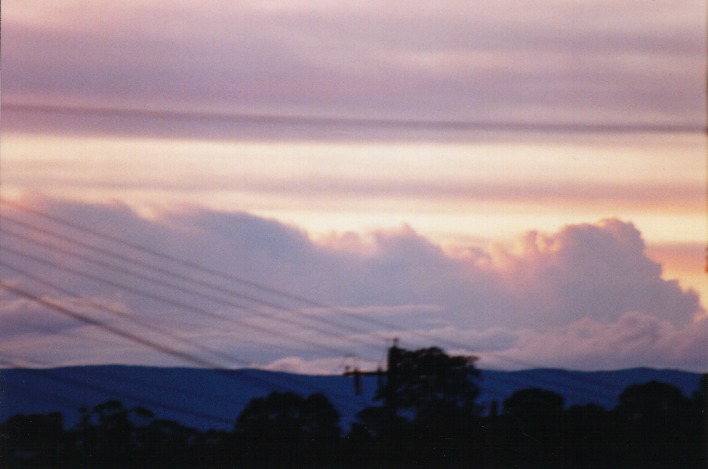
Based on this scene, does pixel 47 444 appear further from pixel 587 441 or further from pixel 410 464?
pixel 587 441

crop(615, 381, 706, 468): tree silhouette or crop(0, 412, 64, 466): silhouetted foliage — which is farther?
crop(615, 381, 706, 468): tree silhouette

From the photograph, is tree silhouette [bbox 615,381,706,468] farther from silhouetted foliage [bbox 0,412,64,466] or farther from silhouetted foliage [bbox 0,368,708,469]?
silhouetted foliage [bbox 0,412,64,466]

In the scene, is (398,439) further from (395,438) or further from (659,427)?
(659,427)

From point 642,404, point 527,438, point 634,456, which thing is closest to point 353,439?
point 527,438

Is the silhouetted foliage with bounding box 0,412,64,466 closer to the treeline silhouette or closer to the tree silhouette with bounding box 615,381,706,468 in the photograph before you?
the treeline silhouette

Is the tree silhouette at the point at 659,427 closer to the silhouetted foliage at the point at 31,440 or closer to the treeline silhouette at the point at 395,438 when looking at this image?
the treeline silhouette at the point at 395,438

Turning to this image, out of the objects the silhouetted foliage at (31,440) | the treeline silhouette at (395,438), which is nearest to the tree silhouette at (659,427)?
the treeline silhouette at (395,438)

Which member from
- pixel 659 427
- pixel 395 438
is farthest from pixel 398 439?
pixel 659 427

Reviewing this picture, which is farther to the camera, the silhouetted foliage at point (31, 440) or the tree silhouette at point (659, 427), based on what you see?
the tree silhouette at point (659, 427)

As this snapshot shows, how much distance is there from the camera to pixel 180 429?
36500mm

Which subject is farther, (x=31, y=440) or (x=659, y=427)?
(x=659, y=427)

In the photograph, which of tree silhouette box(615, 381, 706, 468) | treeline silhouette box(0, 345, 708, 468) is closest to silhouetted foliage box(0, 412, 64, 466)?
treeline silhouette box(0, 345, 708, 468)

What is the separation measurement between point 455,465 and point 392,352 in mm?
3973

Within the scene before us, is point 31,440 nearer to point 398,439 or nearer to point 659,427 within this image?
point 398,439
